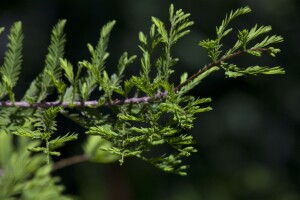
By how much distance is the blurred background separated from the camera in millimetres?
4203

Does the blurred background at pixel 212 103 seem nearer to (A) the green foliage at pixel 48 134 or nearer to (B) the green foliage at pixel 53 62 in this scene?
(B) the green foliage at pixel 53 62

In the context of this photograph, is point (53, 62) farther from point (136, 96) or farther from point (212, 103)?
point (212, 103)

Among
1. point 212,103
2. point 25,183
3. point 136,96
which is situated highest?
point 212,103

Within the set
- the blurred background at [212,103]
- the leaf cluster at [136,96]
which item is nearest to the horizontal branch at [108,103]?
the leaf cluster at [136,96]

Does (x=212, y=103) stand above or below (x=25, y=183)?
above

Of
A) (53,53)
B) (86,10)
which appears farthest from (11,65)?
(86,10)

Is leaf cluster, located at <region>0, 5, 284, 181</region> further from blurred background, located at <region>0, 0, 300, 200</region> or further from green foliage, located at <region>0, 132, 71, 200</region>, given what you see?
blurred background, located at <region>0, 0, 300, 200</region>

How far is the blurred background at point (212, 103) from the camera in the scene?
13.8 ft

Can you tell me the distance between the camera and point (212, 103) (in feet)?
14.9

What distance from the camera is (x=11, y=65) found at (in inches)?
30.4

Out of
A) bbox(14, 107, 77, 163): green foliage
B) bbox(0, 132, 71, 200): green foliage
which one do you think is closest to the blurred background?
bbox(0, 132, 71, 200): green foliage

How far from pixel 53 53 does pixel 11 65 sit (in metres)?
0.06

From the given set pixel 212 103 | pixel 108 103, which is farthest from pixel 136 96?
pixel 212 103

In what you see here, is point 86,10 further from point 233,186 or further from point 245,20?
point 233,186
